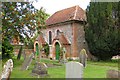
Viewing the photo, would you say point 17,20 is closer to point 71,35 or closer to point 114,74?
point 114,74

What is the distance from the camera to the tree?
13.2 meters

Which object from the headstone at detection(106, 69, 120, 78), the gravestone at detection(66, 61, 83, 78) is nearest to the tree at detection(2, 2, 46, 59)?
the gravestone at detection(66, 61, 83, 78)

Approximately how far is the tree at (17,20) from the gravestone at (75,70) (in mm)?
6991

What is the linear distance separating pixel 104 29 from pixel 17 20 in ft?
33.5

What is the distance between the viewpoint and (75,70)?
6957 millimetres

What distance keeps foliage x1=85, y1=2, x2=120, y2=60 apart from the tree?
24.9ft

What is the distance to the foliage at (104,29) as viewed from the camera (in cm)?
2044

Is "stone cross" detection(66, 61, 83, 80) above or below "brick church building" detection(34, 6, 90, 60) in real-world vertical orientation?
below

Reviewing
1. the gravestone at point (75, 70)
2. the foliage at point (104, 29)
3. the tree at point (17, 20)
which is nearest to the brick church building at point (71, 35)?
the foliage at point (104, 29)

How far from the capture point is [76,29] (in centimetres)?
2481

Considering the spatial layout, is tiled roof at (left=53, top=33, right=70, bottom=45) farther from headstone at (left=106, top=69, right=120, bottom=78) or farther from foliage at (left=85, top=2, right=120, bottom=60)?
headstone at (left=106, top=69, right=120, bottom=78)

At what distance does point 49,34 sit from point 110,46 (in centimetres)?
1160

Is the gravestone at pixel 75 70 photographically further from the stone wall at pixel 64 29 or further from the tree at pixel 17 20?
the stone wall at pixel 64 29

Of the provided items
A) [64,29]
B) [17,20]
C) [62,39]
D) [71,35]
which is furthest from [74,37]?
[17,20]
